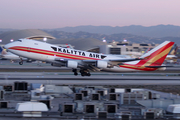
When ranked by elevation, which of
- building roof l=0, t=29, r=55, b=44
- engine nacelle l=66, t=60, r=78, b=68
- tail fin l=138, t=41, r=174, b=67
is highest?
building roof l=0, t=29, r=55, b=44

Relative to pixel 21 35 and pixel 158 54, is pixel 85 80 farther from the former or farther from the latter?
pixel 21 35

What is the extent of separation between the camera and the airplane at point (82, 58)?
3894cm

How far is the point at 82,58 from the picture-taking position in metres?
42.0

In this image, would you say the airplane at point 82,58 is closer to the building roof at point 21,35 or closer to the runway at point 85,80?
the runway at point 85,80

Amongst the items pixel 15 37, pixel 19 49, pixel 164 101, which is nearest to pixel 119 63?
pixel 19 49

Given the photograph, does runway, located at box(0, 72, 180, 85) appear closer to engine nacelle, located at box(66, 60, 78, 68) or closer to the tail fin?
engine nacelle, located at box(66, 60, 78, 68)

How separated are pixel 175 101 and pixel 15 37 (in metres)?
160

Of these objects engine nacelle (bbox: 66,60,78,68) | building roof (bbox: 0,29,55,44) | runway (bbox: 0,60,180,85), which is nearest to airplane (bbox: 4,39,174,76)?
engine nacelle (bbox: 66,60,78,68)

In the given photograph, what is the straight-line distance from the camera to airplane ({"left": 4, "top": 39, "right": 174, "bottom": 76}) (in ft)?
128

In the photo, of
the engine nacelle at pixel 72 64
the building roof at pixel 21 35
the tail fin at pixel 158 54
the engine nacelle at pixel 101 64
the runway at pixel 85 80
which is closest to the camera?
the runway at pixel 85 80

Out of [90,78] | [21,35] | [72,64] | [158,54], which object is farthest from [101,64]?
[21,35]

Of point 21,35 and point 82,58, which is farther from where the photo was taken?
point 21,35

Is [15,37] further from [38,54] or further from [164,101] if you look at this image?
[164,101]

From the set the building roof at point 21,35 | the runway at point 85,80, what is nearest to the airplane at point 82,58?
the runway at point 85,80
